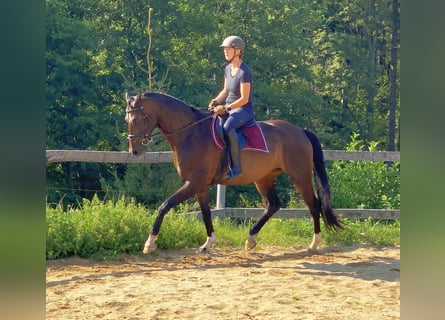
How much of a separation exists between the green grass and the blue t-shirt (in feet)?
6.28

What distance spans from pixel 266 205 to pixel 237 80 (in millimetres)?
1971

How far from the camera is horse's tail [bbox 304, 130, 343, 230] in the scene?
8812 millimetres

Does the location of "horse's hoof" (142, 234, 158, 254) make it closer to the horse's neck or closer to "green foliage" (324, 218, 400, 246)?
the horse's neck

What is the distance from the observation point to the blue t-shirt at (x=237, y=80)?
7930 mm

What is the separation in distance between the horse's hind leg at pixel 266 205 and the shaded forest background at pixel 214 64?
9735mm

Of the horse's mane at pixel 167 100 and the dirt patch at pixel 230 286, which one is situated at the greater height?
the horse's mane at pixel 167 100

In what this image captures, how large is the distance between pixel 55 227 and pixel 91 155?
1197 mm

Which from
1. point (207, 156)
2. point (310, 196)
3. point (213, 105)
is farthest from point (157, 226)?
point (310, 196)

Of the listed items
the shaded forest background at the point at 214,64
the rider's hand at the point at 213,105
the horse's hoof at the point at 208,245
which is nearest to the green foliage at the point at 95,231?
the horse's hoof at the point at 208,245

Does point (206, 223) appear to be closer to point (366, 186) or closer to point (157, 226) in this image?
point (157, 226)

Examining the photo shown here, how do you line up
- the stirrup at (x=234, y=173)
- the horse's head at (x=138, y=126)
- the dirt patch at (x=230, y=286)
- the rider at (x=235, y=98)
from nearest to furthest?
the dirt patch at (x=230, y=286) → the horse's head at (x=138, y=126) → the rider at (x=235, y=98) → the stirrup at (x=234, y=173)

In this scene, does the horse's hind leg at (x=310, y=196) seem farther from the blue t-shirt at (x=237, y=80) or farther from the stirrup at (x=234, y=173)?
the blue t-shirt at (x=237, y=80)

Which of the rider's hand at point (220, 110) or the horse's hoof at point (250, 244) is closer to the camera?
the rider's hand at point (220, 110)
